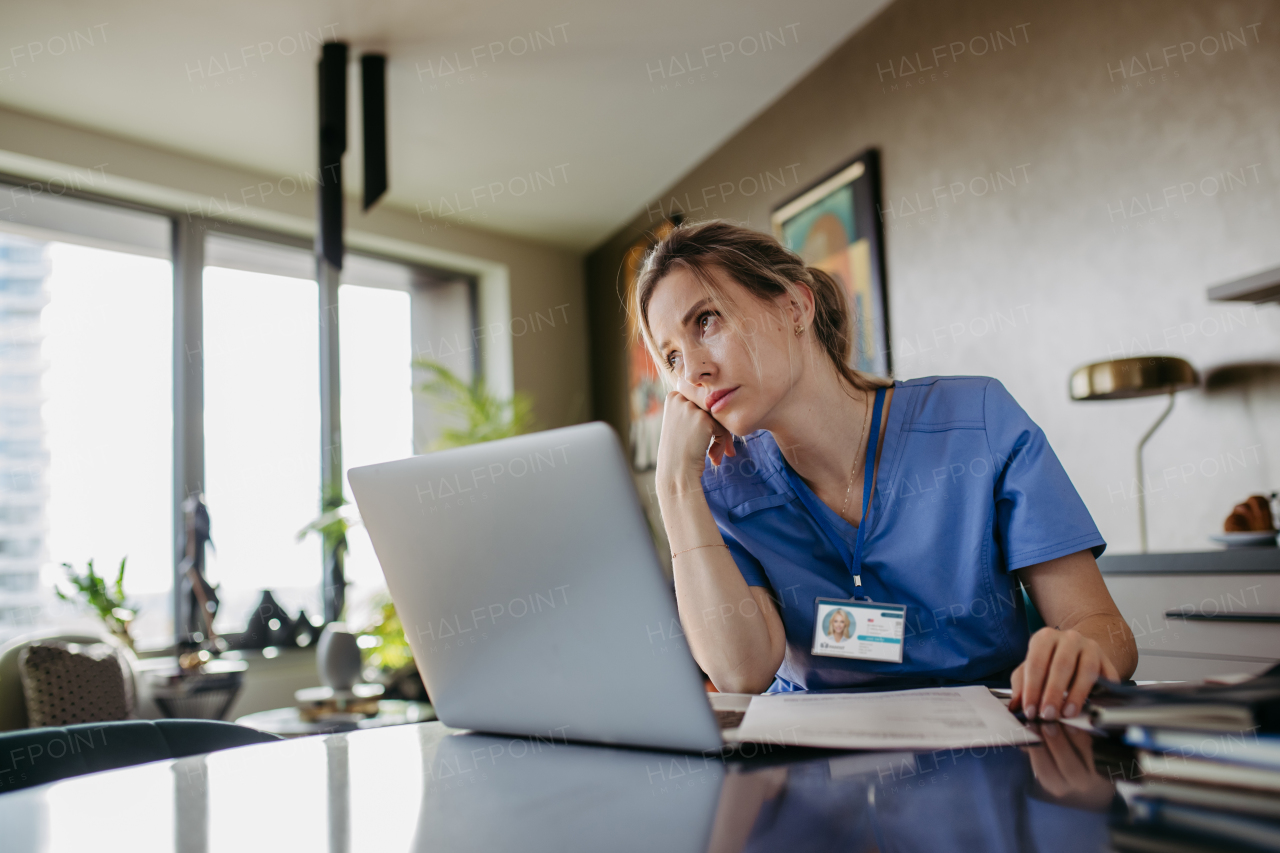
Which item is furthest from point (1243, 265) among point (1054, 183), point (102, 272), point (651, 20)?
point (102, 272)

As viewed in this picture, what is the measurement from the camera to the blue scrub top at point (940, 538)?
107 centimetres

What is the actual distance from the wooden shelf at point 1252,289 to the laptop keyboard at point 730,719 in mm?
1742

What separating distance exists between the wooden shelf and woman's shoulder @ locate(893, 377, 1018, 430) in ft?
3.54

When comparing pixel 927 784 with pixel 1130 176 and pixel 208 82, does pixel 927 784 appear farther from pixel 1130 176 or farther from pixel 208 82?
pixel 208 82

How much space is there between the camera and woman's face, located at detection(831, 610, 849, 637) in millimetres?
1075

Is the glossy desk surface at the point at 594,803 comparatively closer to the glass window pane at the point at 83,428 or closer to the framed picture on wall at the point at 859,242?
the framed picture on wall at the point at 859,242

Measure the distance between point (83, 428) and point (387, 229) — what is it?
1.94 metres

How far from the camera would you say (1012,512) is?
3.61 ft

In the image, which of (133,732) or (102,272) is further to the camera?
(102,272)

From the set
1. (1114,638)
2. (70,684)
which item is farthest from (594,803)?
(70,684)

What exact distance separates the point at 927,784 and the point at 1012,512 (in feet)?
2.15

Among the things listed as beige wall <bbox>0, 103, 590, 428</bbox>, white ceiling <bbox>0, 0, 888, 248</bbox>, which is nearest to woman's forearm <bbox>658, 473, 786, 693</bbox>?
white ceiling <bbox>0, 0, 888, 248</bbox>

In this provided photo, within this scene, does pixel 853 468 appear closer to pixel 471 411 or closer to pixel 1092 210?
pixel 1092 210

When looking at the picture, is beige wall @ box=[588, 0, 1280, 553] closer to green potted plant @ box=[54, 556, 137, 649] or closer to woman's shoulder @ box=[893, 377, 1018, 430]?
woman's shoulder @ box=[893, 377, 1018, 430]
